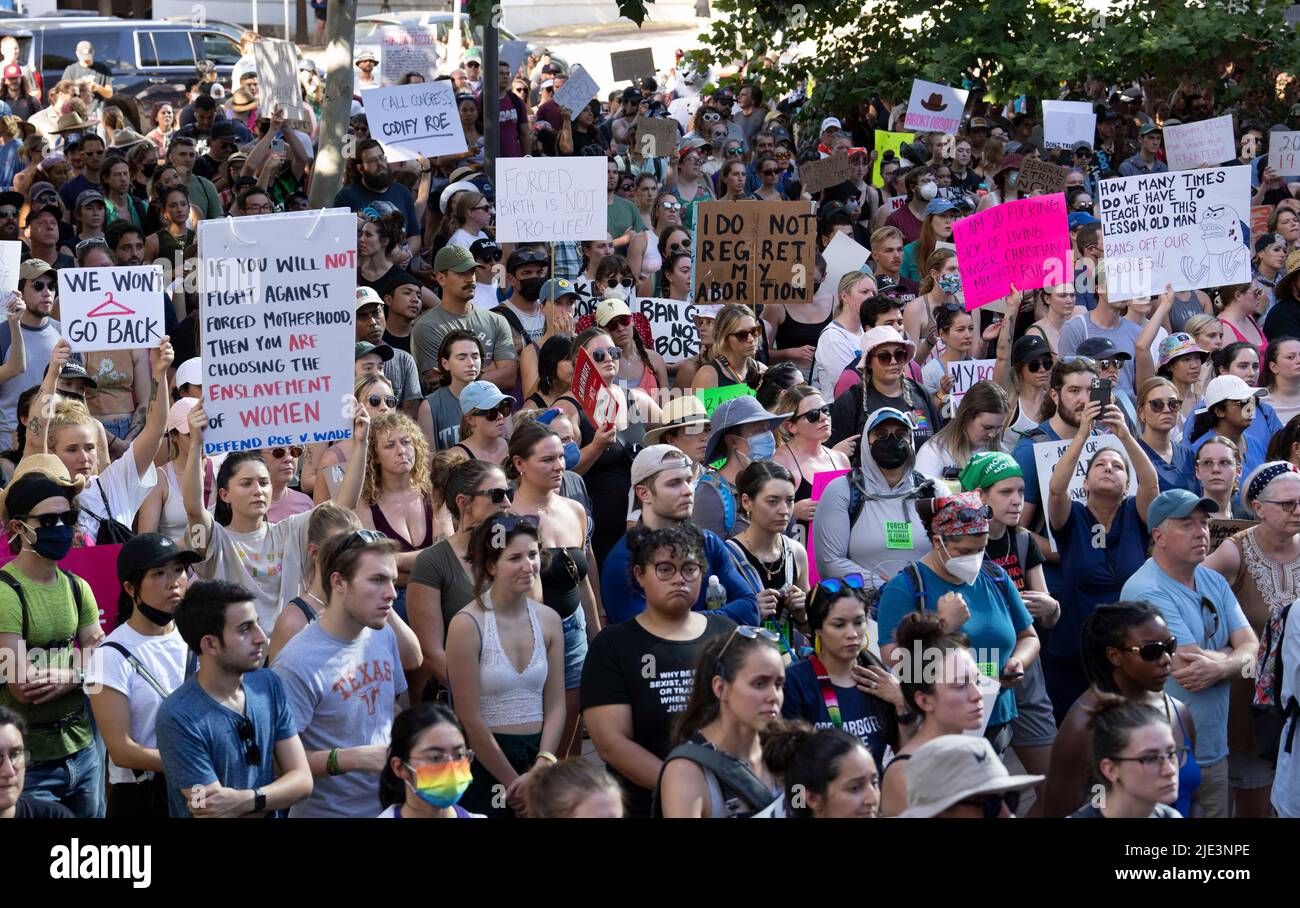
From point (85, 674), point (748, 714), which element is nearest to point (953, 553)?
point (748, 714)

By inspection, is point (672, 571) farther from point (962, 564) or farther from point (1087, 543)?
point (1087, 543)

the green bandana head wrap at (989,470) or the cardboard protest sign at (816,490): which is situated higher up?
the green bandana head wrap at (989,470)

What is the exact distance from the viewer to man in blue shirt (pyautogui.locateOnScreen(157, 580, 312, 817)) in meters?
5.02

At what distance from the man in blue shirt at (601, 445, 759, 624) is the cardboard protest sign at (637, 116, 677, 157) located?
8994 mm

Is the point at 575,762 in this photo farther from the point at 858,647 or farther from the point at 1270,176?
the point at 1270,176

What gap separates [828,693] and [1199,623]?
1638 mm

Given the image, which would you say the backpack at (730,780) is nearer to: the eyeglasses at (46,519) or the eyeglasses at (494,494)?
the eyeglasses at (494,494)

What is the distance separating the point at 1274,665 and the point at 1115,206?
4593 millimetres

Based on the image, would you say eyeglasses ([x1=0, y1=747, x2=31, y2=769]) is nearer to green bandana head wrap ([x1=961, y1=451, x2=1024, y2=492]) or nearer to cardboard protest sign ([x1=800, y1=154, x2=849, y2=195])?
green bandana head wrap ([x1=961, y1=451, x2=1024, y2=492])

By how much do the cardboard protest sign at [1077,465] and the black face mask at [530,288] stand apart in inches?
139

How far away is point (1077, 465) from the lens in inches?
305

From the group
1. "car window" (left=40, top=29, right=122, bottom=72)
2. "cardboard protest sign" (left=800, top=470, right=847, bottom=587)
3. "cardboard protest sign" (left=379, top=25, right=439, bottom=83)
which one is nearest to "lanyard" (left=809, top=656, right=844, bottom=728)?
"cardboard protest sign" (left=800, top=470, right=847, bottom=587)

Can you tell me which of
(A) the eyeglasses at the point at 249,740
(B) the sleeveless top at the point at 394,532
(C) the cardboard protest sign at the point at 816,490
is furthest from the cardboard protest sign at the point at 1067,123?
(A) the eyeglasses at the point at 249,740

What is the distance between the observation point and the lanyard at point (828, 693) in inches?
221
